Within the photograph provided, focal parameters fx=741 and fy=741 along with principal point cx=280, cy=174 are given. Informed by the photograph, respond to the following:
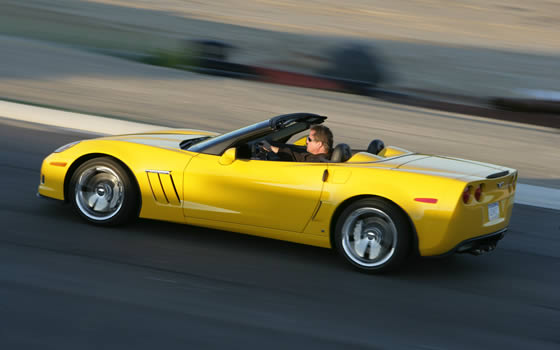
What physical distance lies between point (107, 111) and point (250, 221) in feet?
28.0

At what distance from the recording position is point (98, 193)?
647 cm

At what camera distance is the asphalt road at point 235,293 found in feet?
14.7

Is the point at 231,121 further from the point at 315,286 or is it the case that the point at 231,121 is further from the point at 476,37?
the point at 476,37

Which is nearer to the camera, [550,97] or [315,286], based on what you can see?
[315,286]

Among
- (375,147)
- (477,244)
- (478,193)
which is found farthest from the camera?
(375,147)

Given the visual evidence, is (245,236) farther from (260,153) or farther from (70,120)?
(70,120)

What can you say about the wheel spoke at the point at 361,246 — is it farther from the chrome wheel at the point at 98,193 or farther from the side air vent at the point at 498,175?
the chrome wheel at the point at 98,193

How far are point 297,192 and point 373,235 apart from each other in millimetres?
689

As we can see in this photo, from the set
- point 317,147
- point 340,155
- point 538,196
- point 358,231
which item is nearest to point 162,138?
point 317,147

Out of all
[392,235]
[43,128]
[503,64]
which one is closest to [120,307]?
[392,235]

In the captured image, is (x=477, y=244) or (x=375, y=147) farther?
(x=375, y=147)

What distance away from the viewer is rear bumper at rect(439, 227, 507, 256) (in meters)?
5.67

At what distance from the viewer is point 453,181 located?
5598mm

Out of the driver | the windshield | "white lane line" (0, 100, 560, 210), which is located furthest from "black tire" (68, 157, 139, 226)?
Answer: "white lane line" (0, 100, 560, 210)
